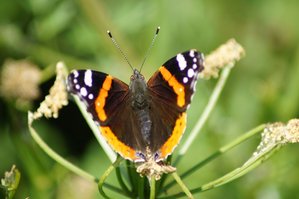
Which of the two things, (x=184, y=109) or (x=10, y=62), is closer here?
(x=184, y=109)

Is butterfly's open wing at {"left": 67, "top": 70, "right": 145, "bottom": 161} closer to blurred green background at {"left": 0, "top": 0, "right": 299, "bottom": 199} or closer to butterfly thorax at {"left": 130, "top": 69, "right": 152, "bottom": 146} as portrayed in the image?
butterfly thorax at {"left": 130, "top": 69, "right": 152, "bottom": 146}

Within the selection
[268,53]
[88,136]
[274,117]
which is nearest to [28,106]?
[88,136]

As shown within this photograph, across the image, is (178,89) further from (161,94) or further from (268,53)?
(268,53)

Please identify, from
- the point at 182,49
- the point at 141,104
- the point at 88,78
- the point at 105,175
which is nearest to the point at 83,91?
the point at 88,78

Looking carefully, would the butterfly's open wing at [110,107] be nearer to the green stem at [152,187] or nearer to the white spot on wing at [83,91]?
the white spot on wing at [83,91]

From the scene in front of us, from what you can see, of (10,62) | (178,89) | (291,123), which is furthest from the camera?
(10,62)

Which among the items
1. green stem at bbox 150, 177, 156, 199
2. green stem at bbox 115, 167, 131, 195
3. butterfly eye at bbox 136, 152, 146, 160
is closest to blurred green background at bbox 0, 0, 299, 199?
Answer: green stem at bbox 115, 167, 131, 195

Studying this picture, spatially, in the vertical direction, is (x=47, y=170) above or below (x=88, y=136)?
below
